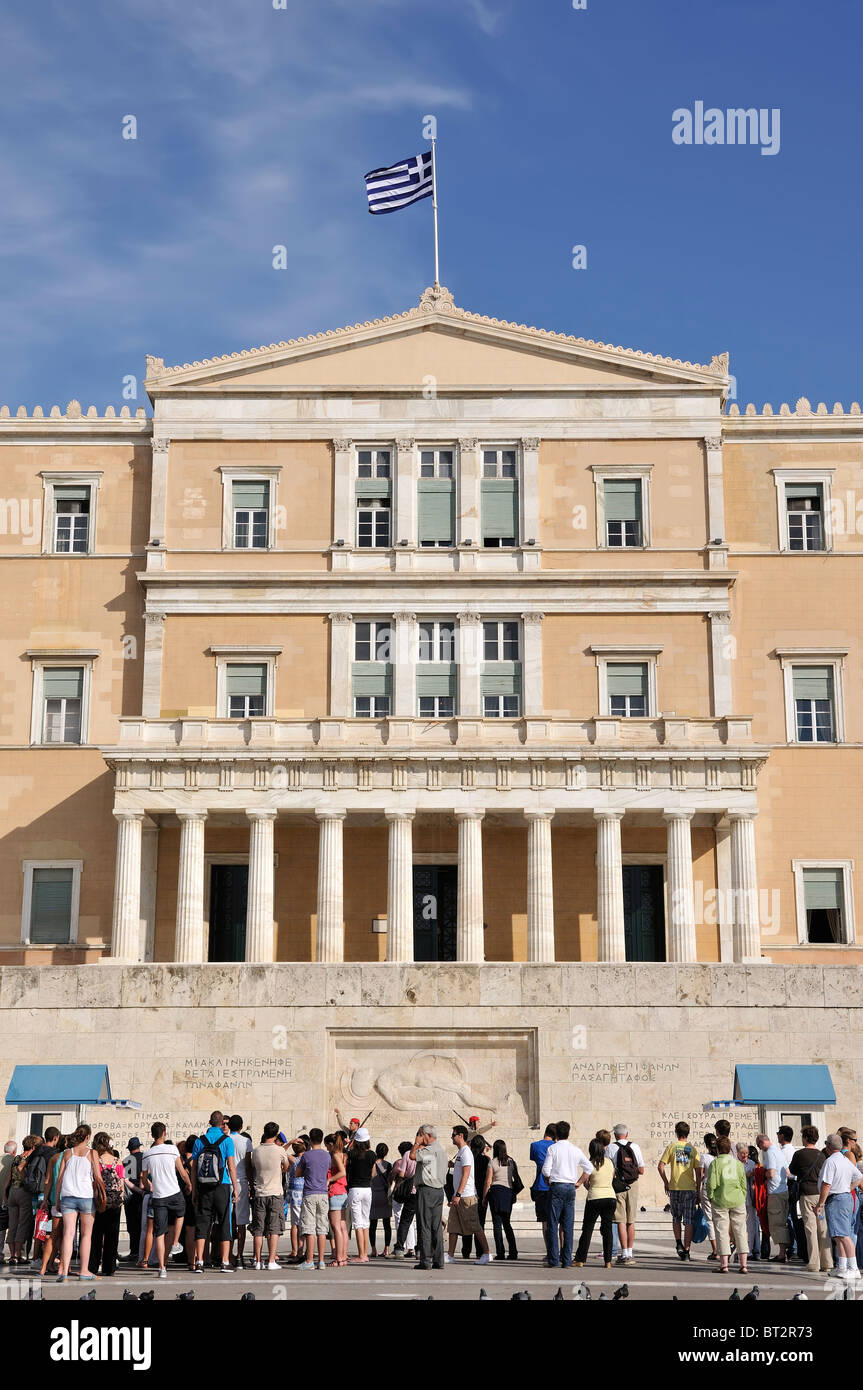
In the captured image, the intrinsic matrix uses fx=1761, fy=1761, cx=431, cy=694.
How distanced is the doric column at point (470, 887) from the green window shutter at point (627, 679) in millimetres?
5840

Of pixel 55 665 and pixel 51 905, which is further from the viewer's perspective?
pixel 55 665

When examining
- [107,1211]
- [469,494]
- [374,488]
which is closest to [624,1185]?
[107,1211]

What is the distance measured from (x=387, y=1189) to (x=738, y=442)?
27.9 metres

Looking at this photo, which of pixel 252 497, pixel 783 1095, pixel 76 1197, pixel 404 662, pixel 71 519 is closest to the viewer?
pixel 76 1197

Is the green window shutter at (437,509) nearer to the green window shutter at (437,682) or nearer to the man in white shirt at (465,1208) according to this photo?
the green window shutter at (437,682)

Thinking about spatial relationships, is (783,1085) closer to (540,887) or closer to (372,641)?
(540,887)

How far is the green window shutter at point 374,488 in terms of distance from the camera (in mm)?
46281

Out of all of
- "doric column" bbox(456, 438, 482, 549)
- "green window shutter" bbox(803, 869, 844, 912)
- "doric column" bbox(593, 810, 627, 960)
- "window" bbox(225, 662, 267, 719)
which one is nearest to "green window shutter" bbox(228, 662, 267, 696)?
"window" bbox(225, 662, 267, 719)

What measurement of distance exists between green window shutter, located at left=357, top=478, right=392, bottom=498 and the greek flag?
696 cm

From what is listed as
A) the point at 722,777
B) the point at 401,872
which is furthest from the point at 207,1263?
the point at 722,777

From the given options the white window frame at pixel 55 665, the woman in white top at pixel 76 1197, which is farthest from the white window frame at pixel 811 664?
the woman in white top at pixel 76 1197

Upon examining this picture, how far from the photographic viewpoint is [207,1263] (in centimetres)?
2150

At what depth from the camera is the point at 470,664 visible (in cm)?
4453

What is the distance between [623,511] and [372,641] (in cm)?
747
